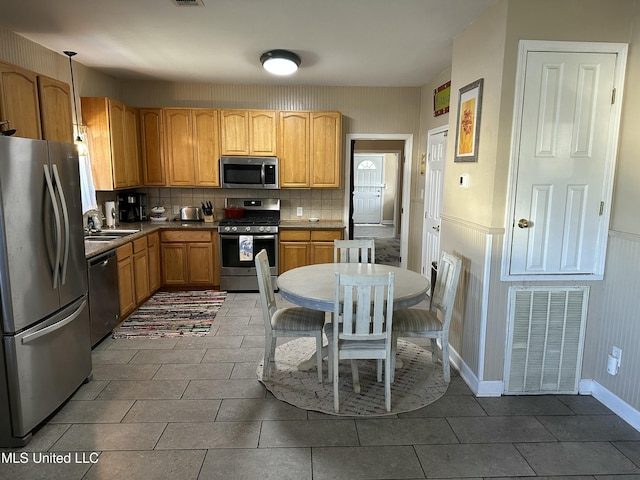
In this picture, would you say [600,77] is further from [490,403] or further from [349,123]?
[349,123]

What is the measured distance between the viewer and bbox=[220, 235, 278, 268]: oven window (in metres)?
5.29

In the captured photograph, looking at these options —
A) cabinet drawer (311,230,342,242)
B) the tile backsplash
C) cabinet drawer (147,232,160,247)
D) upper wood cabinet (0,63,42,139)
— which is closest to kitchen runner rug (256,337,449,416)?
cabinet drawer (311,230,342,242)

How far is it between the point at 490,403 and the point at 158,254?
408 cm

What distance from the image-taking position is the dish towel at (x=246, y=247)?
5.28 m

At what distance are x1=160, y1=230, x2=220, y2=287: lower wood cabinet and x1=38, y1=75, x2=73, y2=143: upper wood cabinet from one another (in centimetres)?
186

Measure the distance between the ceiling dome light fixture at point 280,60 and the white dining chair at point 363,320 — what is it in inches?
97.1

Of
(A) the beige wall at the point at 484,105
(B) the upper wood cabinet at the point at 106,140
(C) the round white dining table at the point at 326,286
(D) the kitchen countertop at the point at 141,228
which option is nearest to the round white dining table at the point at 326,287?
(C) the round white dining table at the point at 326,286

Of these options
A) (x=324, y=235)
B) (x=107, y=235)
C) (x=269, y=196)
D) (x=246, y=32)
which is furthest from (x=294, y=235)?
(x=246, y=32)

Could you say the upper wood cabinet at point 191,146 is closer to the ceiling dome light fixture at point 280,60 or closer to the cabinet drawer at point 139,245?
the cabinet drawer at point 139,245

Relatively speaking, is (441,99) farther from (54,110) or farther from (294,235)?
(54,110)

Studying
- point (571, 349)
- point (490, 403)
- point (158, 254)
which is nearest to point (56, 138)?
point (158, 254)

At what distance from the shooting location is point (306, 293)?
9.16 ft

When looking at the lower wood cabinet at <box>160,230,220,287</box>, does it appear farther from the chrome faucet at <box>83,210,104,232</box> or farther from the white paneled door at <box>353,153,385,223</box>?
the white paneled door at <box>353,153,385,223</box>

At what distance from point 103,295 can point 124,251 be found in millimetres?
608
